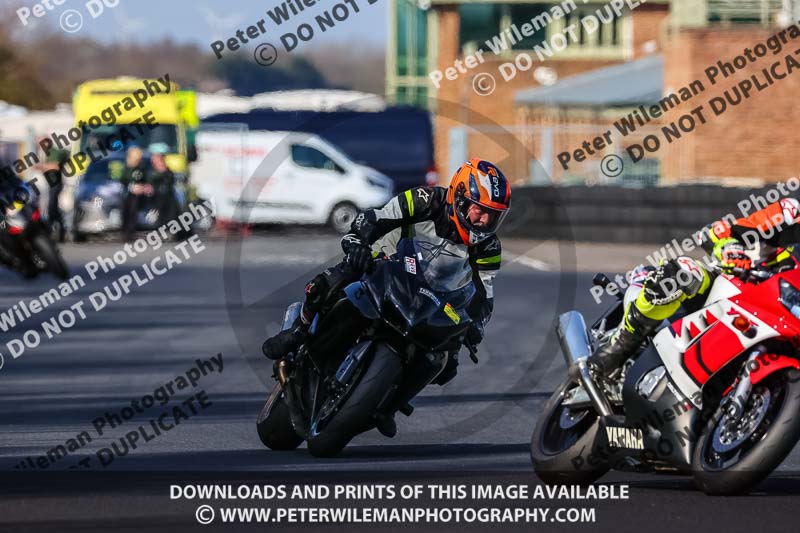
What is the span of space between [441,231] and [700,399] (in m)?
1.54

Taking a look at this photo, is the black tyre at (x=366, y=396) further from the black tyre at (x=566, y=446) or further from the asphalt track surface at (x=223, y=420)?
the black tyre at (x=566, y=446)

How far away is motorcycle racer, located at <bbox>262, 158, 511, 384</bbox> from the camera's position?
730 cm

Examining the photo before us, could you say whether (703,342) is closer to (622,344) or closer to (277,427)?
(622,344)

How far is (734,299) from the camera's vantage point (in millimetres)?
6398

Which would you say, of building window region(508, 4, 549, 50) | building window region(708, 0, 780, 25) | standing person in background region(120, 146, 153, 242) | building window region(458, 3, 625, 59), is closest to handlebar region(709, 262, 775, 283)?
standing person in background region(120, 146, 153, 242)

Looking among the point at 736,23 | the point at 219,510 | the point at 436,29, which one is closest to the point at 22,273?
the point at 219,510

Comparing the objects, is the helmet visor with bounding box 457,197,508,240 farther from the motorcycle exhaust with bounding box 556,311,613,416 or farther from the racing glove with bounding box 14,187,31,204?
the racing glove with bounding box 14,187,31,204

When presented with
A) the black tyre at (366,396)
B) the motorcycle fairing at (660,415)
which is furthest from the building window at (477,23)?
the motorcycle fairing at (660,415)

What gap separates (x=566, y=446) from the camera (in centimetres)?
685

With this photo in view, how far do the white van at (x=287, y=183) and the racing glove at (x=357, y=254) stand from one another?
23478 millimetres

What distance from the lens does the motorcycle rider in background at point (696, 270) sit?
6422 mm

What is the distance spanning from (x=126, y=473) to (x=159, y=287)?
12011 mm

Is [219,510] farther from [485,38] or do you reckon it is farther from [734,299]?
[485,38]

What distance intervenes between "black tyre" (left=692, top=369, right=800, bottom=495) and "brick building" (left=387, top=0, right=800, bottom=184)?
2079cm
